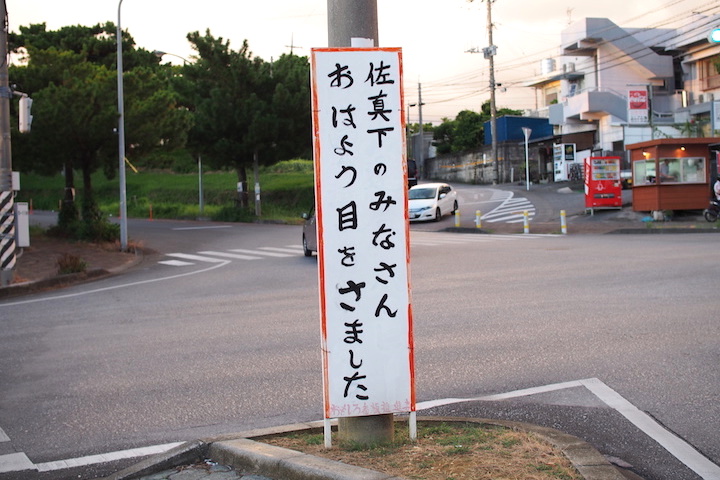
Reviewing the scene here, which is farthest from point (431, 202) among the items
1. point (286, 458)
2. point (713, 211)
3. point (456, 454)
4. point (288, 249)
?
point (286, 458)

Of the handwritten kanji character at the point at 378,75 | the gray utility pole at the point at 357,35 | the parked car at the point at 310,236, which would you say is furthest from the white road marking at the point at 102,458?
the parked car at the point at 310,236

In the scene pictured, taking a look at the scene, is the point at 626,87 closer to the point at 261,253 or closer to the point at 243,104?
the point at 243,104

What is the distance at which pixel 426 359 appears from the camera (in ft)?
24.8

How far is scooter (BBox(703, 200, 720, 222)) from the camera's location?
1050 inches

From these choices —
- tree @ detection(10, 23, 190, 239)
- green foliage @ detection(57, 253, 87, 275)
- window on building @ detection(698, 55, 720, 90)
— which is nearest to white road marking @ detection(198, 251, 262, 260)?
green foliage @ detection(57, 253, 87, 275)

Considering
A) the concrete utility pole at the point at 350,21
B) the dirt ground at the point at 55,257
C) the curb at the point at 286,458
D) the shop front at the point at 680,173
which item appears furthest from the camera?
the shop front at the point at 680,173

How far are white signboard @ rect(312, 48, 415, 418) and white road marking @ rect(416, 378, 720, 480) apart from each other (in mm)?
1540

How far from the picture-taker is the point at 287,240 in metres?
26.9

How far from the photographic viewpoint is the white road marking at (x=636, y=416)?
178 inches

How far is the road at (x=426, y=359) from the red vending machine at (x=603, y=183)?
52.9 ft

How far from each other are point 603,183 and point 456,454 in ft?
94.3

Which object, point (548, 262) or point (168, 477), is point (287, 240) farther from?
point (168, 477)

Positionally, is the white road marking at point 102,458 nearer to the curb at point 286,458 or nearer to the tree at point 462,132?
the curb at point 286,458

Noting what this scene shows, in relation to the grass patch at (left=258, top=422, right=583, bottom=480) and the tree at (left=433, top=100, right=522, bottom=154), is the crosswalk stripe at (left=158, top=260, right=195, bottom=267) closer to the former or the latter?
the grass patch at (left=258, top=422, right=583, bottom=480)
